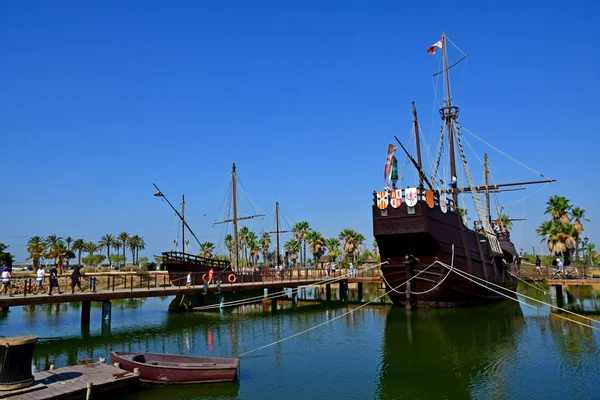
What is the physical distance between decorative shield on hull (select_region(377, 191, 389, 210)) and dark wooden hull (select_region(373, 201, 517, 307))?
26 centimetres

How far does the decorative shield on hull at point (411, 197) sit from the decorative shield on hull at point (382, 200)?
3.84 feet

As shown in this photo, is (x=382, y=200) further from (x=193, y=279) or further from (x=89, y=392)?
(x=89, y=392)

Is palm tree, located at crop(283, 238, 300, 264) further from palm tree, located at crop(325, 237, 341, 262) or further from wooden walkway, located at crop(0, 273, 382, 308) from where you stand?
wooden walkway, located at crop(0, 273, 382, 308)

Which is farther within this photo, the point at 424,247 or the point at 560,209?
the point at 560,209

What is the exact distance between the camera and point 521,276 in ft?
125

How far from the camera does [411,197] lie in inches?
992

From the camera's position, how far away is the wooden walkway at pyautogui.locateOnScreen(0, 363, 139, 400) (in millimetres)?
10550

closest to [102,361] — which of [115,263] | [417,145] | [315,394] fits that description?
[315,394]

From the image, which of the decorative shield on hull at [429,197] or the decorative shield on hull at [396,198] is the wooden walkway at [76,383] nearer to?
the decorative shield on hull at [396,198]

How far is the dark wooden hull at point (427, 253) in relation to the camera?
25.6 m

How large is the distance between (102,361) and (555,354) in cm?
1457

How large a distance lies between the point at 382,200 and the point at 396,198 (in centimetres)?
77

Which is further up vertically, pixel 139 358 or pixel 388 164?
pixel 388 164

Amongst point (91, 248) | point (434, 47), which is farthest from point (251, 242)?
point (434, 47)
